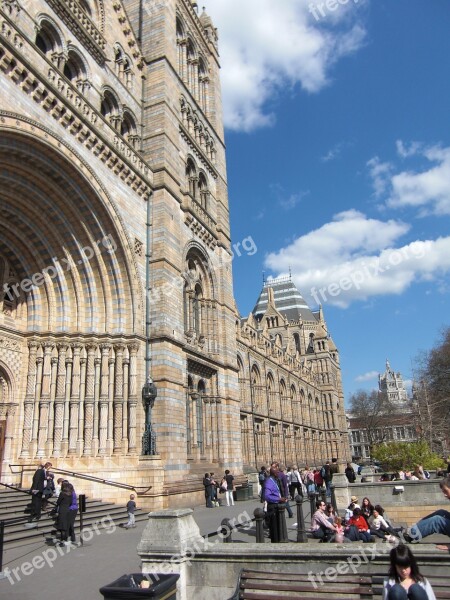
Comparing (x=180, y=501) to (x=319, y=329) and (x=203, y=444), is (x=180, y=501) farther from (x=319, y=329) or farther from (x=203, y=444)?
(x=319, y=329)

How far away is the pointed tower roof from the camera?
89.6 m

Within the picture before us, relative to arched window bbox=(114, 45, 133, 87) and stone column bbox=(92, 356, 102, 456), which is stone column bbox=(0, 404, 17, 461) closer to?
stone column bbox=(92, 356, 102, 456)


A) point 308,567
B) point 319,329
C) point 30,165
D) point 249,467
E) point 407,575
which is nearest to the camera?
point 407,575

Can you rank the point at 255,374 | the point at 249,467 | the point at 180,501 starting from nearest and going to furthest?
the point at 180,501
the point at 249,467
the point at 255,374

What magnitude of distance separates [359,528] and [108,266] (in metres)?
12.3

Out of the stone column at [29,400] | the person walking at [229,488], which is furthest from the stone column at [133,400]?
the person walking at [229,488]

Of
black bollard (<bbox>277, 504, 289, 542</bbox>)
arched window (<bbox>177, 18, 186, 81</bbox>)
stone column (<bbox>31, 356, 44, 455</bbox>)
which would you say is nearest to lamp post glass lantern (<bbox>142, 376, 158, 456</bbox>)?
stone column (<bbox>31, 356, 44, 455</bbox>)

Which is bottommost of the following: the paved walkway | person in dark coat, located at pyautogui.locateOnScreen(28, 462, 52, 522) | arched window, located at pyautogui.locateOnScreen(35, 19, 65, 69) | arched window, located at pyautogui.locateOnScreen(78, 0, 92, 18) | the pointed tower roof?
the paved walkway

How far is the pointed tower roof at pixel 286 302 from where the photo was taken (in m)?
89.6

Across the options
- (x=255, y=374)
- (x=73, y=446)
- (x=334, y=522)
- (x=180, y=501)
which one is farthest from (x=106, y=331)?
(x=255, y=374)

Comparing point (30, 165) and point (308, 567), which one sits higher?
point (30, 165)

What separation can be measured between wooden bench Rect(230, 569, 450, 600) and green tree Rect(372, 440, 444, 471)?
69.8 feet

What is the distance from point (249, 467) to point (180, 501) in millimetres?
21612

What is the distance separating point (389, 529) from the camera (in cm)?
1059
